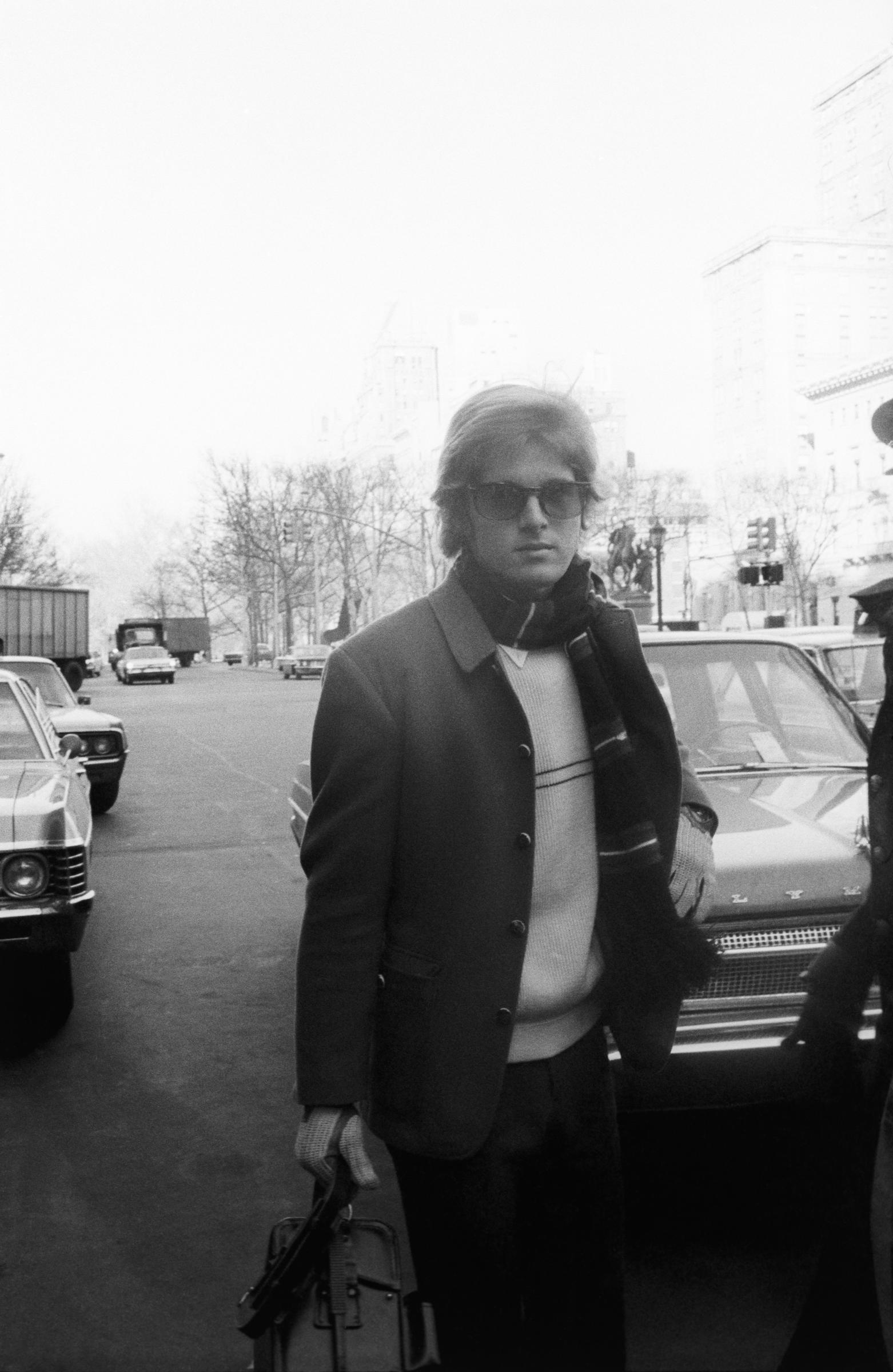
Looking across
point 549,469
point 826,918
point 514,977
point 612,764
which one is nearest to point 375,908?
point 514,977

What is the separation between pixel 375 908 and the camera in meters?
2.13

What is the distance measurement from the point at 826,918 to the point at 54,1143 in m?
2.57

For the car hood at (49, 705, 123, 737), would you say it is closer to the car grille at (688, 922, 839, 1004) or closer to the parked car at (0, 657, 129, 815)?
the parked car at (0, 657, 129, 815)

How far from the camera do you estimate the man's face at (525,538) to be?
2324 mm

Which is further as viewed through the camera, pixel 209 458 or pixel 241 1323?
pixel 209 458

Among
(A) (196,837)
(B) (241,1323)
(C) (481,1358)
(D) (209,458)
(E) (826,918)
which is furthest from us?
(D) (209,458)

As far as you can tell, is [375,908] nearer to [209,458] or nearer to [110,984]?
[110,984]

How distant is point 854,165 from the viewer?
11662cm

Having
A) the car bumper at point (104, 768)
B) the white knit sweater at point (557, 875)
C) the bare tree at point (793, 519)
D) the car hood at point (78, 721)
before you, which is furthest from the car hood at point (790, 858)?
the bare tree at point (793, 519)

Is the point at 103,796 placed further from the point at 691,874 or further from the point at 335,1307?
the point at 335,1307

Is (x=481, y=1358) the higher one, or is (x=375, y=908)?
(x=375, y=908)

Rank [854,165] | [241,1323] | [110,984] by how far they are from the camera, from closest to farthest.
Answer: [241,1323] → [110,984] → [854,165]

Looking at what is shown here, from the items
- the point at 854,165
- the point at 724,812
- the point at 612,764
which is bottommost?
the point at 724,812

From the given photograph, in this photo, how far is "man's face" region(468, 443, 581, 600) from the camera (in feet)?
7.63
